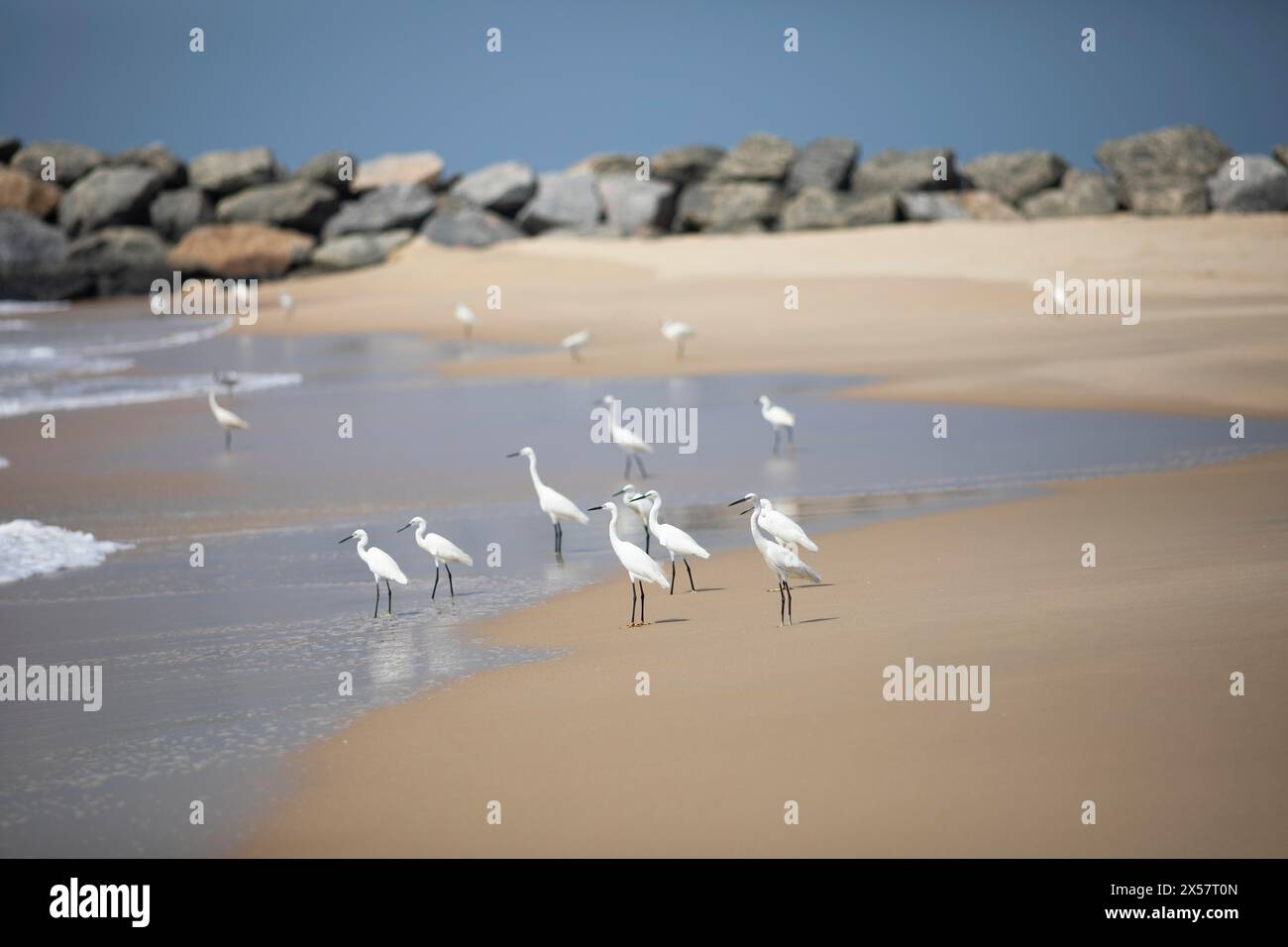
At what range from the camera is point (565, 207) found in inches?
1855

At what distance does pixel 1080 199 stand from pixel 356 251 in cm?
2232

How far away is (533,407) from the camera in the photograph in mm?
19250

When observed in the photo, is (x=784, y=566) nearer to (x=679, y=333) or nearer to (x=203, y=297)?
(x=679, y=333)

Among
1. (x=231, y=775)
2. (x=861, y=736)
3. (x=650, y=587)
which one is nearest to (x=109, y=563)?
(x=650, y=587)

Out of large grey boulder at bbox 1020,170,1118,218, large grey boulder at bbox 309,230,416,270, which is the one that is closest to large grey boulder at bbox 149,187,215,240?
large grey boulder at bbox 309,230,416,270

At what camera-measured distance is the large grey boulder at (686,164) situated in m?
49.7

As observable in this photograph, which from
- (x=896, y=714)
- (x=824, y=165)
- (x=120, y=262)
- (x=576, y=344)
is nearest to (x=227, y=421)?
(x=576, y=344)

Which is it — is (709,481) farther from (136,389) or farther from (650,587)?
(136,389)

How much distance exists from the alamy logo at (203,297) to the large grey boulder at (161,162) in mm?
6661

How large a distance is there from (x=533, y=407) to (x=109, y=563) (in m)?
8.98

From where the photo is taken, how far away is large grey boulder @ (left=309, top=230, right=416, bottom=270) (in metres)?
45.2

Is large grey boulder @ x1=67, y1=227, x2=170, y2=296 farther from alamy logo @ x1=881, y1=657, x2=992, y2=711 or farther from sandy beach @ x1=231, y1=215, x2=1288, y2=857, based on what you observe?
alamy logo @ x1=881, y1=657, x2=992, y2=711

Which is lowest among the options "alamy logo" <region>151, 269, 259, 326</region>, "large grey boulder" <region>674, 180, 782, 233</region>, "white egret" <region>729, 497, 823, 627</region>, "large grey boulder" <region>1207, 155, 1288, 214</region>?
"white egret" <region>729, 497, 823, 627</region>
